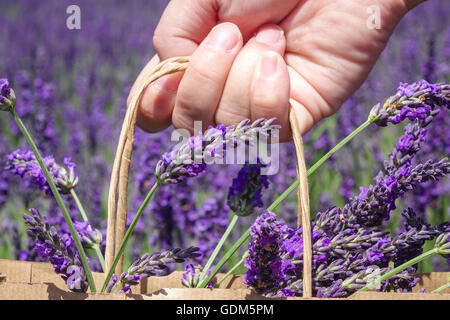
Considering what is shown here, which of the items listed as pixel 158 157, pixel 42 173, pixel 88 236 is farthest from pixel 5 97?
pixel 158 157

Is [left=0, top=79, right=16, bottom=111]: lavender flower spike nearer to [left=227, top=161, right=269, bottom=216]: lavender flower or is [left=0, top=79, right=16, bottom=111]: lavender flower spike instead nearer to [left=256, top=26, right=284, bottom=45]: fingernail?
[left=227, top=161, right=269, bottom=216]: lavender flower

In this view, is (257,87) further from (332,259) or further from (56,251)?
(56,251)

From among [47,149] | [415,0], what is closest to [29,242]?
[47,149]

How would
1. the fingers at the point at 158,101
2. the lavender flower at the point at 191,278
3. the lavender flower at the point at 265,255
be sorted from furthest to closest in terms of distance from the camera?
1. the fingers at the point at 158,101
2. the lavender flower at the point at 191,278
3. the lavender flower at the point at 265,255

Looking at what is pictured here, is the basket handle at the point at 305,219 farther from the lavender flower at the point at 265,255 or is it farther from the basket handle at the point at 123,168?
the basket handle at the point at 123,168

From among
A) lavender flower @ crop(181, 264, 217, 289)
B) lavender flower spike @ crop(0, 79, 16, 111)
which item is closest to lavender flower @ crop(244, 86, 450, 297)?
lavender flower @ crop(181, 264, 217, 289)

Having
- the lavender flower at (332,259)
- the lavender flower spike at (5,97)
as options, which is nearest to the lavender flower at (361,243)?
the lavender flower at (332,259)
